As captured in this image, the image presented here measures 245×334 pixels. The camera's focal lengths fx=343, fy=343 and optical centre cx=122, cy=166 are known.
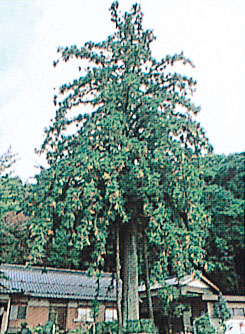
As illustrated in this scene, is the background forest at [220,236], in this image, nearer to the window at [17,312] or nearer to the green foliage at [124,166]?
the window at [17,312]

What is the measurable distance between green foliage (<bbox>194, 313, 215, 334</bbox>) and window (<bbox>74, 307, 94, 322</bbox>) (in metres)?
6.16

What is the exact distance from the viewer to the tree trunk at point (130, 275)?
10.3 metres

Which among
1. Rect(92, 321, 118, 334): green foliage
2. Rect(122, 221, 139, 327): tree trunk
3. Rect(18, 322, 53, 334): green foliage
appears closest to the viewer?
Rect(122, 221, 139, 327): tree trunk

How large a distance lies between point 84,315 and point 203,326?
6.82 m

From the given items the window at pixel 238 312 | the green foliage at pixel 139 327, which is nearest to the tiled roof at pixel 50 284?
the window at pixel 238 312

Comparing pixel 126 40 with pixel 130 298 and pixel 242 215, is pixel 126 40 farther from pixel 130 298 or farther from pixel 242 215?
pixel 242 215

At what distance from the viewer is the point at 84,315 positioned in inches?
700

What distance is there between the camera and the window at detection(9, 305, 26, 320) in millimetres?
16234

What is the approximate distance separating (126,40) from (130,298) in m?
8.86

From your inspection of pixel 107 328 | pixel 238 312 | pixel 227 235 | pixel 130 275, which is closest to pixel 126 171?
pixel 130 275

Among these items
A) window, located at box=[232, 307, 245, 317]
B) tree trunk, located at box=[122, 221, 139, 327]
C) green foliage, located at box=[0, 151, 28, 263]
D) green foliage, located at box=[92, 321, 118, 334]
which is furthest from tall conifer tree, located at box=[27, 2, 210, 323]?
green foliage, located at box=[0, 151, 28, 263]

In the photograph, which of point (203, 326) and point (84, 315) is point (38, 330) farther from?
point (203, 326)

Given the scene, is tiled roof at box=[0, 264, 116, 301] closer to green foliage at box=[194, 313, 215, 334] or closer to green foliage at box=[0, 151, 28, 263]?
green foliage at box=[0, 151, 28, 263]

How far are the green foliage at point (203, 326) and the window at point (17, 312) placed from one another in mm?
8129
